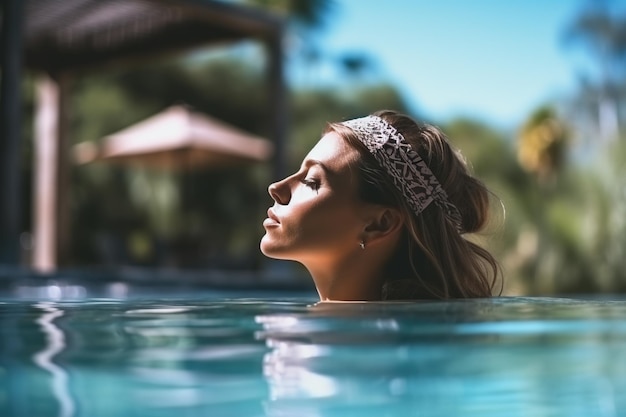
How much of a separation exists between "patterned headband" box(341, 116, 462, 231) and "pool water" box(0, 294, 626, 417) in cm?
105

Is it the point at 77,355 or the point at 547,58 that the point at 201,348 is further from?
the point at 547,58

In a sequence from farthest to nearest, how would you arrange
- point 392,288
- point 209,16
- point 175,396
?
point 209,16
point 392,288
point 175,396

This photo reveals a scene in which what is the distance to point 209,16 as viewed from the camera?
28.6 feet

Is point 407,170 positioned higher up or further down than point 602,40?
further down

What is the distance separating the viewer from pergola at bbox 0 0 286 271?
7.55 m

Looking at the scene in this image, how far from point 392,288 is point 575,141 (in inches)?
576

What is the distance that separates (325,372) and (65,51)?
34.2 feet

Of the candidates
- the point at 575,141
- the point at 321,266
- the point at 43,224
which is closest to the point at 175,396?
the point at 321,266

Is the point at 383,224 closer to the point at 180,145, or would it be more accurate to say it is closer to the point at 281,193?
the point at 281,193

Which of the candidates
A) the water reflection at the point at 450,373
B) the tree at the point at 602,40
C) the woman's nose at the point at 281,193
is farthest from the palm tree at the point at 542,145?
the tree at the point at 602,40

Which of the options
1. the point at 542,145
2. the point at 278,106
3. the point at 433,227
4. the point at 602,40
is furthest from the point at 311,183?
the point at 602,40

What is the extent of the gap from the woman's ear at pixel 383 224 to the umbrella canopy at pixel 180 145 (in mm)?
9510

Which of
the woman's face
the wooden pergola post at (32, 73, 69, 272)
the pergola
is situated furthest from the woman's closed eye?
the wooden pergola post at (32, 73, 69, 272)

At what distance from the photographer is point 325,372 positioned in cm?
111
